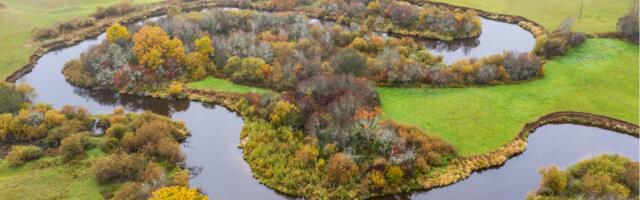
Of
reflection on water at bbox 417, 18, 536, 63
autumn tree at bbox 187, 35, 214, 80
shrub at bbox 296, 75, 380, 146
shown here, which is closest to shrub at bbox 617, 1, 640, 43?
reflection on water at bbox 417, 18, 536, 63

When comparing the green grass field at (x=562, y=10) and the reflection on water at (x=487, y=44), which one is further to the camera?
the green grass field at (x=562, y=10)

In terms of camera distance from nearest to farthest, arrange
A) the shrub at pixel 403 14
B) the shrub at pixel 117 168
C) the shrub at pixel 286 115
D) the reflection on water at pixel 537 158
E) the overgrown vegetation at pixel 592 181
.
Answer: the overgrown vegetation at pixel 592 181, the reflection on water at pixel 537 158, the shrub at pixel 117 168, the shrub at pixel 286 115, the shrub at pixel 403 14

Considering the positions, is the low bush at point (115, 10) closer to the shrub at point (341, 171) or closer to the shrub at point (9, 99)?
the shrub at point (9, 99)

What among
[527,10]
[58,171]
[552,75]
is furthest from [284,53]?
[527,10]

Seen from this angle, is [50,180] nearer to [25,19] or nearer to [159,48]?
[159,48]

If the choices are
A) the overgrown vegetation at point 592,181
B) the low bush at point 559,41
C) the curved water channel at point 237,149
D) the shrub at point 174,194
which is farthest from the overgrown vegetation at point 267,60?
the shrub at point 174,194

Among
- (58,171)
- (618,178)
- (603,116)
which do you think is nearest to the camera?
(618,178)

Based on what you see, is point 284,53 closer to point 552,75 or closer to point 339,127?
point 339,127
